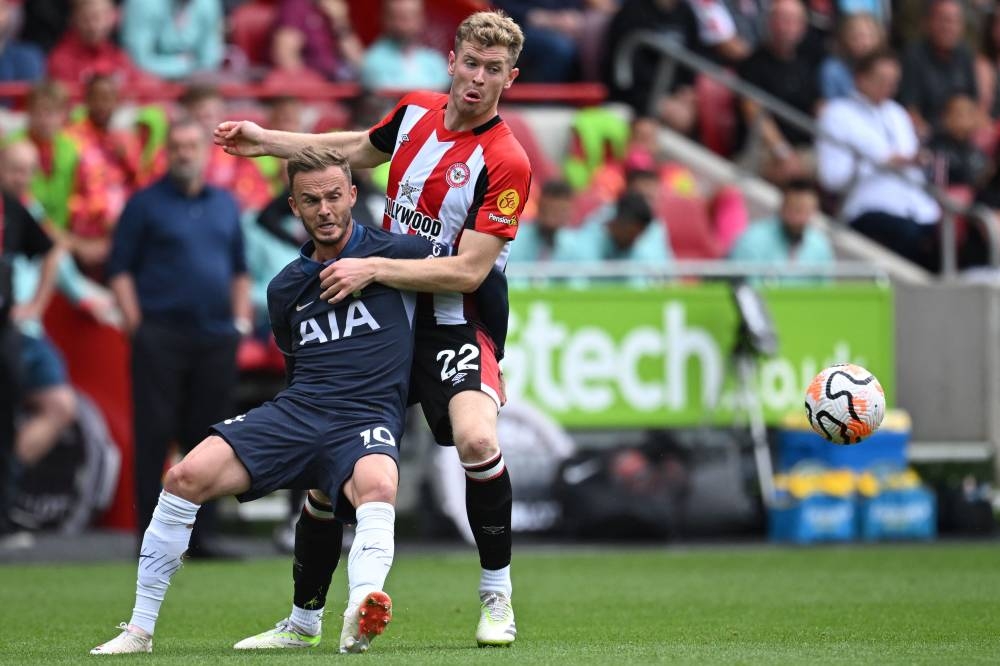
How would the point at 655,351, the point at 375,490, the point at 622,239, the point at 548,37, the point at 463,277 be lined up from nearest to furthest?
the point at 375,490, the point at 463,277, the point at 655,351, the point at 622,239, the point at 548,37

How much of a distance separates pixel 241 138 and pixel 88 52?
868 centimetres

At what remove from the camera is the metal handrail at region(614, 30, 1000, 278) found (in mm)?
15680

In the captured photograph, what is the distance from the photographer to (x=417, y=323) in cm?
745

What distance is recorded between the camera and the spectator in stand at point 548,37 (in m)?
17.7

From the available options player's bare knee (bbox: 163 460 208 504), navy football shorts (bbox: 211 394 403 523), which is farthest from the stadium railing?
player's bare knee (bbox: 163 460 208 504)

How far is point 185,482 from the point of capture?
673 centimetres

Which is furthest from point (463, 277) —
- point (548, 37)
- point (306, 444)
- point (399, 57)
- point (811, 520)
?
point (548, 37)

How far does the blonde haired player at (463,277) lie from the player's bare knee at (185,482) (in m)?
0.66

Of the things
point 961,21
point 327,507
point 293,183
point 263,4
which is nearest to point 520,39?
point 293,183

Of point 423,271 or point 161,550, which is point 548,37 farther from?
point 161,550

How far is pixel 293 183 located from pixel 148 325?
5.11m

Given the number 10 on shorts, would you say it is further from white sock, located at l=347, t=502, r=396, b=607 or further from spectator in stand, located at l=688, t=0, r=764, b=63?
spectator in stand, located at l=688, t=0, r=764, b=63

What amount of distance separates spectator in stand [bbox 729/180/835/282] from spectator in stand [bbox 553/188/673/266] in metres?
0.99

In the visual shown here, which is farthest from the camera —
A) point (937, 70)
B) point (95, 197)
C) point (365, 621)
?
point (937, 70)
